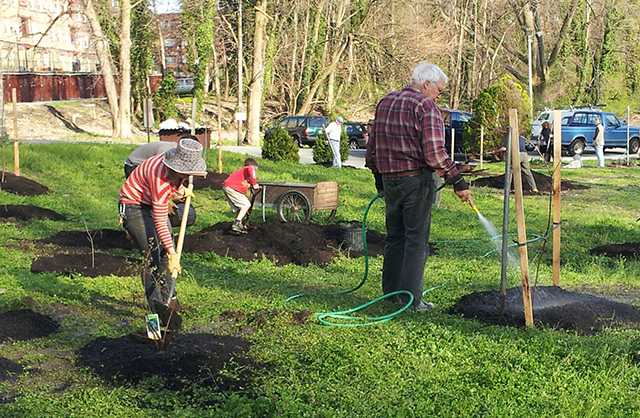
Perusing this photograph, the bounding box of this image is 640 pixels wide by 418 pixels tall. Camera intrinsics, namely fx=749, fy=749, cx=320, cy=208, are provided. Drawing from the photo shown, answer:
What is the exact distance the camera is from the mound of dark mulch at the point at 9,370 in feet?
15.6

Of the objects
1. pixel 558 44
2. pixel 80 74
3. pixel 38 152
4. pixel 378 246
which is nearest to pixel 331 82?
pixel 558 44

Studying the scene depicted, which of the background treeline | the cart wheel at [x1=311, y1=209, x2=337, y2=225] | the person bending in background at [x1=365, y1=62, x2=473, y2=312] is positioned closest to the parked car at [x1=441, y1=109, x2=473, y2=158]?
the background treeline

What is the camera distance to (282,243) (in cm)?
1013

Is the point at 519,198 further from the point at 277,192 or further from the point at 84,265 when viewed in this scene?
the point at 277,192

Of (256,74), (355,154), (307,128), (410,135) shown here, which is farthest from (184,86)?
(410,135)

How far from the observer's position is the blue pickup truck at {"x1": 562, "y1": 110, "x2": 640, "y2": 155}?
2978cm

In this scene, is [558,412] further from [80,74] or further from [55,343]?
[80,74]

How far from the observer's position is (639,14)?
45.9 meters

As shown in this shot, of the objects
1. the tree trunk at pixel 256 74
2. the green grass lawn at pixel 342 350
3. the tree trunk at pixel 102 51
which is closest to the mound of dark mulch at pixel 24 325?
the green grass lawn at pixel 342 350

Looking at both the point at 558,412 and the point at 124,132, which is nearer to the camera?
the point at 558,412

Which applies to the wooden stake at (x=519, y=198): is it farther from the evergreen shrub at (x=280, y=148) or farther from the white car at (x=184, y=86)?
the white car at (x=184, y=86)

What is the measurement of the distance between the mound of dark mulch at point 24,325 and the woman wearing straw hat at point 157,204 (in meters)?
0.85

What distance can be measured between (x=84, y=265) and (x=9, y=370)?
3.69 meters

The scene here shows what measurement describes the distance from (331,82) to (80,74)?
17092mm
